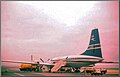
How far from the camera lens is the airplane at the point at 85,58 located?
3621mm

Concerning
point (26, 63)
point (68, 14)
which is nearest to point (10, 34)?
point (26, 63)

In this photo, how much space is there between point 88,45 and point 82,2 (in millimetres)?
535

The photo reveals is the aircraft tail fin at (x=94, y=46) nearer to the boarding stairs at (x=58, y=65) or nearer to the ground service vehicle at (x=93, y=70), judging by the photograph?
the ground service vehicle at (x=93, y=70)

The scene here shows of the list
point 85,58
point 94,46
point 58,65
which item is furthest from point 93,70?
point 58,65

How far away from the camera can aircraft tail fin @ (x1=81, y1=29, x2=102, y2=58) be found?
3625 mm

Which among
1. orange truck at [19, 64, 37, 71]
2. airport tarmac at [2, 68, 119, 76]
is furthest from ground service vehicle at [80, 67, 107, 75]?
orange truck at [19, 64, 37, 71]

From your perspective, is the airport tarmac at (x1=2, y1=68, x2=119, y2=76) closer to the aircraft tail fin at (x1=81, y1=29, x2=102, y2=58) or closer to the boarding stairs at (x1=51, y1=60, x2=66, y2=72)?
the boarding stairs at (x1=51, y1=60, x2=66, y2=72)

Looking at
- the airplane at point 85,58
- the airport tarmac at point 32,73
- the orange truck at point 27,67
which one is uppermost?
the airplane at point 85,58

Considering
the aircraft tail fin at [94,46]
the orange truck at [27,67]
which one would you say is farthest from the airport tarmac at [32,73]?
the aircraft tail fin at [94,46]

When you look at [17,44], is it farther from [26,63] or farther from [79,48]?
[79,48]

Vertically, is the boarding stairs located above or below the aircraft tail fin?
below

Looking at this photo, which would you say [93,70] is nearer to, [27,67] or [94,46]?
[94,46]

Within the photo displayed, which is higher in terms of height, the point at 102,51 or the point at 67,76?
the point at 102,51

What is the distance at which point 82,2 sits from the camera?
146 inches
